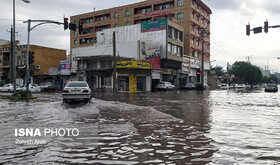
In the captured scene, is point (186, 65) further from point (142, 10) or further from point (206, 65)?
point (142, 10)

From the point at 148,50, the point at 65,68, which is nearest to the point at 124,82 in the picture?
the point at 148,50

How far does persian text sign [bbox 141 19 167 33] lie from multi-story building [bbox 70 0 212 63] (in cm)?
797

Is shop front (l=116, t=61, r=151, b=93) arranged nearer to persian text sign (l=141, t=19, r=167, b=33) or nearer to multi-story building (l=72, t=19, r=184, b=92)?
multi-story building (l=72, t=19, r=184, b=92)

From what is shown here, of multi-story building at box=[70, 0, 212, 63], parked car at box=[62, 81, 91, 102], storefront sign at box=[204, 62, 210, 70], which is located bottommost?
parked car at box=[62, 81, 91, 102]

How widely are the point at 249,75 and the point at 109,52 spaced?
62.7m

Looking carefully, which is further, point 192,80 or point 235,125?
point 192,80

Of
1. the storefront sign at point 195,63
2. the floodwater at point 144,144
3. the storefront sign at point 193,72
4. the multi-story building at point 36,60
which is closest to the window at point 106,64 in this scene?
the multi-story building at point 36,60

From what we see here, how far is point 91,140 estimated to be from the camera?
604 cm

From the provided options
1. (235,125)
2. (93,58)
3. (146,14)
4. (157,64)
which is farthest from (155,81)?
(235,125)

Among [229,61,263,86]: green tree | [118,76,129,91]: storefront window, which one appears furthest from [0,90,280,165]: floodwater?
[229,61,263,86]: green tree

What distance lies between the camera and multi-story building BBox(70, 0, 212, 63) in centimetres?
5509

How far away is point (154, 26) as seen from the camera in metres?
46.8

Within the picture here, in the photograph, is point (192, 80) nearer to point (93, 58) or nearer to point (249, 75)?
point (93, 58)

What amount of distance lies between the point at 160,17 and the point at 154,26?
33.8 feet
